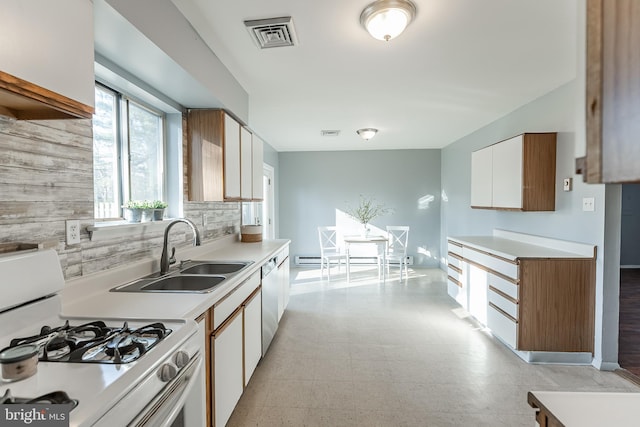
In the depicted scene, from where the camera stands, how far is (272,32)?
6.42ft

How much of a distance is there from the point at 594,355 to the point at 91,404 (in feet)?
11.0

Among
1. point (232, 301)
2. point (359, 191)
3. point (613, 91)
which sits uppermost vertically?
point (359, 191)

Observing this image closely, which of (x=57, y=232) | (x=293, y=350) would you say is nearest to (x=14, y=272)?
(x=57, y=232)

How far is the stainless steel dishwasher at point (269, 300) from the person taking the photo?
8.18 feet

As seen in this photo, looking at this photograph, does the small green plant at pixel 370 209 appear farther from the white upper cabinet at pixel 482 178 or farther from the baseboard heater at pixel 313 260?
the white upper cabinet at pixel 482 178

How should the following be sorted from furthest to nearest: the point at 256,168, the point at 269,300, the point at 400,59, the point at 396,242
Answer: the point at 396,242 < the point at 256,168 < the point at 269,300 < the point at 400,59

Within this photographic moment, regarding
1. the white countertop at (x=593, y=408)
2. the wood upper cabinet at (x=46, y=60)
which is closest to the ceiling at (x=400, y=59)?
the wood upper cabinet at (x=46, y=60)

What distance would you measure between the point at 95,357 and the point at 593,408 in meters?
1.31

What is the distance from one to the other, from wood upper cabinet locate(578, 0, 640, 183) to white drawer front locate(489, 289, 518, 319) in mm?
2708

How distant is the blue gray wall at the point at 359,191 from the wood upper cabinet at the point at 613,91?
235 inches

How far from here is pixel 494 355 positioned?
8.82 ft

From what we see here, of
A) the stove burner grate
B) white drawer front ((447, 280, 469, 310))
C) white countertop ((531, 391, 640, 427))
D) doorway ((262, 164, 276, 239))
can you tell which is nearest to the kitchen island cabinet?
white drawer front ((447, 280, 469, 310))

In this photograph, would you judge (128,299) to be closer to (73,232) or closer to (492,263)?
(73,232)

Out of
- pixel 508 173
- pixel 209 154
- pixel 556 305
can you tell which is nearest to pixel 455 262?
pixel 508 173
